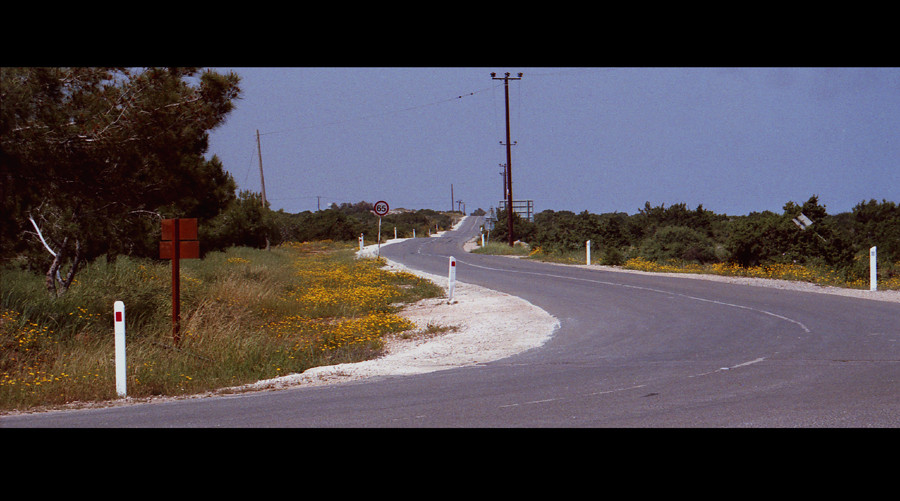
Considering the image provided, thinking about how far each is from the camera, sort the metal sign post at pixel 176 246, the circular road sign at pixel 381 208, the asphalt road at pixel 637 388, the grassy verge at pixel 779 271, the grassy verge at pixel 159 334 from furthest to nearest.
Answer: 1. the circular road sign at pixel 381 208
2. the grassy verge at pixel 779 271
3. the metal sign post at pixel 176 246
4. the grassy verge at pixel 159 334
5. the asphalt road at pixel 637 388

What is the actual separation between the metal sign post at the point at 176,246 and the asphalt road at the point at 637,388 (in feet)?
12.1

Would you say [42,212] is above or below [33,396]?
above

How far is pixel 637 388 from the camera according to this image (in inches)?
306

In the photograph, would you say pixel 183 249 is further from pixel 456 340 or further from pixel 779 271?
pixel 779 271

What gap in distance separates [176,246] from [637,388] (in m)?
7.72

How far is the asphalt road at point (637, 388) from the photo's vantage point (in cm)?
646

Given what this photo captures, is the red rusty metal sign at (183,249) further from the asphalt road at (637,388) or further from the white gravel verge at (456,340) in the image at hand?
the asphalt road at (637,388)

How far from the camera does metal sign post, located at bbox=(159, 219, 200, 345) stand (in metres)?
11.2

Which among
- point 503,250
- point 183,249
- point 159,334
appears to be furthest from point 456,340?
point 503,250

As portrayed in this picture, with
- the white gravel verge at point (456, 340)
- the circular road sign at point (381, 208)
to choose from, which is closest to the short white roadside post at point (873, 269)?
the white gravel verge at point (456, 340)

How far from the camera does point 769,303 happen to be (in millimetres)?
16422
